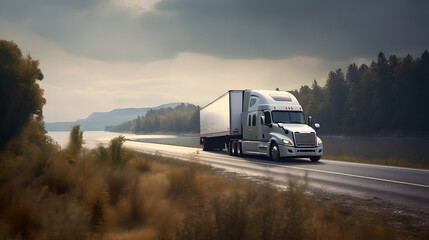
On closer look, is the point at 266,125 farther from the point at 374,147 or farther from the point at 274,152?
the point at 374,147

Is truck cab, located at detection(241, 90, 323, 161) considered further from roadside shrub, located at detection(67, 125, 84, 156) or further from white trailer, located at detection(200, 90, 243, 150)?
roadside shrub, located at detection(67, 125, 84, 156)

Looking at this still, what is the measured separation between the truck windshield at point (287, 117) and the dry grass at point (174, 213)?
11.6 meters

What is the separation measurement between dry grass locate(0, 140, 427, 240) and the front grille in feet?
33.5

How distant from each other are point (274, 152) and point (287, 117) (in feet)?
7.54

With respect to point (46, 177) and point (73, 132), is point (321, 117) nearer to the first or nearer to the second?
point (73, 132)

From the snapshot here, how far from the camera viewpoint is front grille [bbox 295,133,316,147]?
19.7m

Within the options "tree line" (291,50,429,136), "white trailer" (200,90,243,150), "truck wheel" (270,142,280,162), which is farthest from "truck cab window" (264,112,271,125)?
"tree line" (291,50,429,136)

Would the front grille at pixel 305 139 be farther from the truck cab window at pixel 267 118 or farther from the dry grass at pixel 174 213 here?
the dry grass at pixel 174 213

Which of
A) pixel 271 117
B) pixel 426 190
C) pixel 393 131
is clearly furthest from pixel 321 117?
pixel 426 190

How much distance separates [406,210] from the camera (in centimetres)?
781

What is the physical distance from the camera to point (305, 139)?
19844mm

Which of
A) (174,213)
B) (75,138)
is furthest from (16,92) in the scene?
(174,213)

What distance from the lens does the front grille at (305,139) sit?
19734mm

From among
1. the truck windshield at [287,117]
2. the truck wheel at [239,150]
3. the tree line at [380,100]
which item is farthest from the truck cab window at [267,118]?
the tree line at [380,100]
